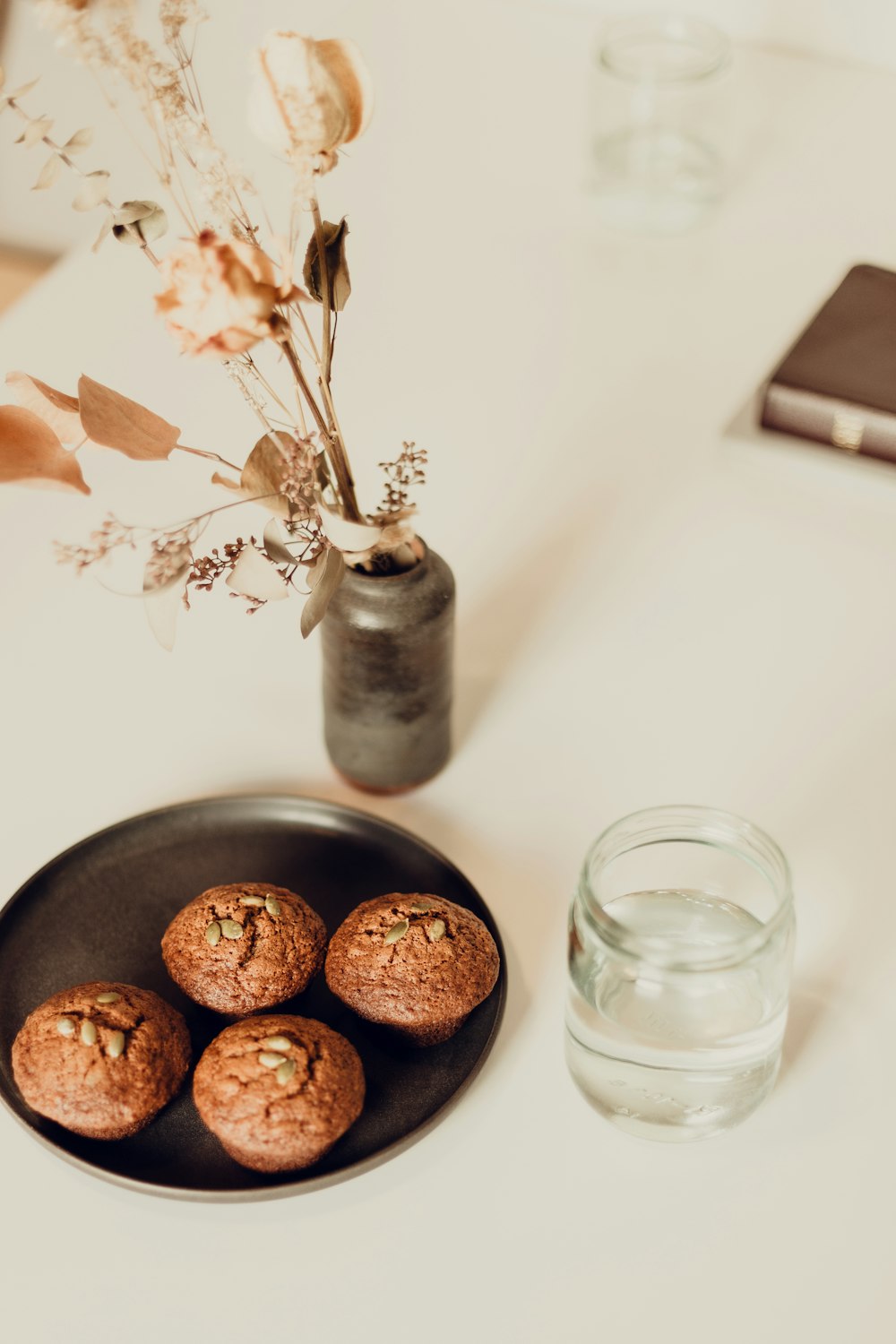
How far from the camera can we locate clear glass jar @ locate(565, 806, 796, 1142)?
61 centimetres

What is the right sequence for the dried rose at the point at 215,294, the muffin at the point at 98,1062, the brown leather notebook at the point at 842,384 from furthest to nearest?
1. the brown leather notebook at the point at 842,384
2. the muffin at the point at 98,1062
3. the dried rose at the point at 215,294

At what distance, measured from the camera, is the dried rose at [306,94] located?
54 centimetres

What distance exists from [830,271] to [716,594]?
52 cm

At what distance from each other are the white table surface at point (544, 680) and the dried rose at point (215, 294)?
15.5 inches

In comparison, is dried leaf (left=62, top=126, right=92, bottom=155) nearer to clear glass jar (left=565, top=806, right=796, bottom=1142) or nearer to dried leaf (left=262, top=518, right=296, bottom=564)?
dried leaf (left=262, top=518, right=296, bottom=564)

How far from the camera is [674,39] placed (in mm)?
1468

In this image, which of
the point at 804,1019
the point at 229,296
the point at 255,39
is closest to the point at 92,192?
the point at 229,296

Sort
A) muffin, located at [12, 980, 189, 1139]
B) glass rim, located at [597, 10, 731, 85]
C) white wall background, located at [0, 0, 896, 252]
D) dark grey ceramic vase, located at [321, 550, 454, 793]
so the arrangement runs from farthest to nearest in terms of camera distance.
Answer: white wall background, located at [0, 0, 896, 252] < glass rim, located at [597, 10, 731, 85] < dark grey ceramic vase, located at [321, 550, 454, 793] < muffin, located at [12, 980, 189, 1139]

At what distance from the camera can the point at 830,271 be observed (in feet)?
4.47

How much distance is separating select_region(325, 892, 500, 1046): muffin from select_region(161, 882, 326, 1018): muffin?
0.02m

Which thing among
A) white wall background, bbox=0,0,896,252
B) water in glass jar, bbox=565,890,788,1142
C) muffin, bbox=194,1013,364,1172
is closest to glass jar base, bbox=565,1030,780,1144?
water in glass jar, bbox=565,890,788,1142

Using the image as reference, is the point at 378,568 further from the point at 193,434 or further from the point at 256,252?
the point at 193,434

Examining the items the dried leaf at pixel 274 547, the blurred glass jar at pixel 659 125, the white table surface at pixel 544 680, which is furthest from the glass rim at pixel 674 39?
the dried leaf at pixel 274 547

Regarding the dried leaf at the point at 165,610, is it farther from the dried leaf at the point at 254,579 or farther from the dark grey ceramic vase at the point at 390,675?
the dark grey ceramic vase at the point at 390,675
